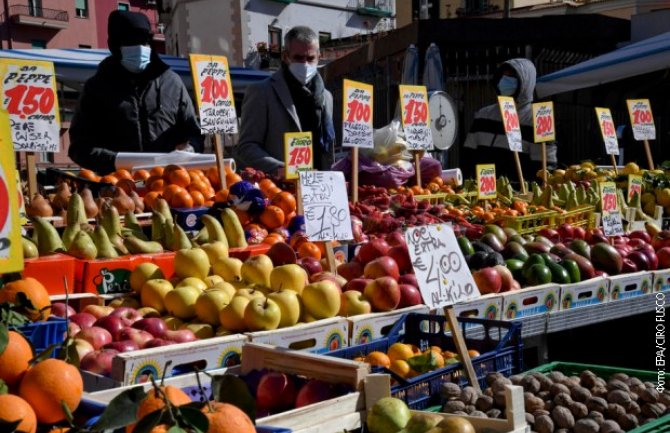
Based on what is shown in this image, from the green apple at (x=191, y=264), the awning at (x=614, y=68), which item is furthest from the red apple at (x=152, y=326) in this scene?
the awning at (x=614, y=68)

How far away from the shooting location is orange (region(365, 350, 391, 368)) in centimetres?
292

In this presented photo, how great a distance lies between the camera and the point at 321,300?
335 centimetres

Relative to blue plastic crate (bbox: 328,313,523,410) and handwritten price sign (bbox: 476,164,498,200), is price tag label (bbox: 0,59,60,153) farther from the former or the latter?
handwritten price sign (bbox: 476,164,498,200)

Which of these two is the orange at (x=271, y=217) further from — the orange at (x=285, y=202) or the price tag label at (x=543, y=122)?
the price tag label at (x=543, y=122)

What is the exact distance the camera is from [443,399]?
8.72ft

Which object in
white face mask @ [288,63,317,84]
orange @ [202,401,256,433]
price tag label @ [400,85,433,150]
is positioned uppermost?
white face mask @ [288,63,317,84]

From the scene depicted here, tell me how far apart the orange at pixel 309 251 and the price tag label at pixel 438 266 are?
1.46 meters

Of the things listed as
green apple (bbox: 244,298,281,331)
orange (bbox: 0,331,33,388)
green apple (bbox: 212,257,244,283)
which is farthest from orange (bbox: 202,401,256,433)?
green apple (bbox: 212,257,244,283)

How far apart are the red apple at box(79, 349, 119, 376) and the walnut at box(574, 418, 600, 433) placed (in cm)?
151

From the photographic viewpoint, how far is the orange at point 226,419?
1438 millimetres

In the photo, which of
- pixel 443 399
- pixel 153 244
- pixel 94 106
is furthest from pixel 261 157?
pixel 443 399

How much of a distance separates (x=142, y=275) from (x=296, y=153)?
1.52m

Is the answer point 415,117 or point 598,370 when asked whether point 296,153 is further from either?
point 598,370

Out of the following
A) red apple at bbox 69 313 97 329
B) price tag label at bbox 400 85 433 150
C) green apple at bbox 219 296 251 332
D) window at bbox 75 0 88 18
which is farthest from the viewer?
window at bbox 75 0 88 18
